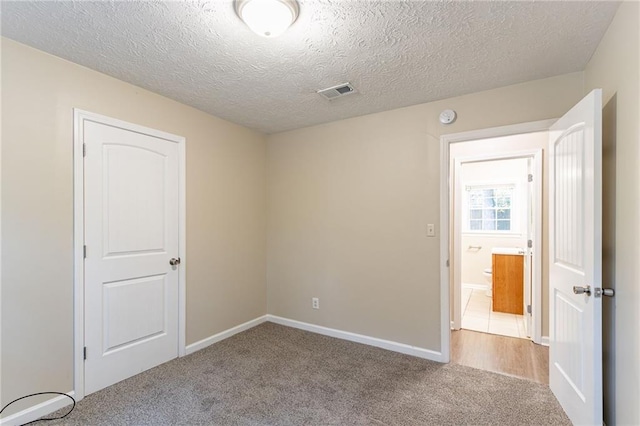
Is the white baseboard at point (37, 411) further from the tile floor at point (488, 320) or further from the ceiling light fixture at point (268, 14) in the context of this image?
the tile floor at point (488, 320)

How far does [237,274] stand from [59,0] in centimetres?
272

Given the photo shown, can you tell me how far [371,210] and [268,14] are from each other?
211 centimetres

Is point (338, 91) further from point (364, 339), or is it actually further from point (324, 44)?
point (364, 339)

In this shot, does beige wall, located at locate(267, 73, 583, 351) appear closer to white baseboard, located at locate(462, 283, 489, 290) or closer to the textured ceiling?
the textured ceiling

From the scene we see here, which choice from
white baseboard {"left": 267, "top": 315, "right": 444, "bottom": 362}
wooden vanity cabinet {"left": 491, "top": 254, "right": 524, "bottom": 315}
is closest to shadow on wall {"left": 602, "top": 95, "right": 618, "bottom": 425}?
white baseboard {"left": 267, "top": 315, "right": 444, "bottom": 362}

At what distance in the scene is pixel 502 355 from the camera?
2945 mm

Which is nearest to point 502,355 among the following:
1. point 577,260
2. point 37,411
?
point 577,260

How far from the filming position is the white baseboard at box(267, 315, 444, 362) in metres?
2.89

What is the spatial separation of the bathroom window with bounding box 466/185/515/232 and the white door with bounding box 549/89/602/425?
362 centimetres

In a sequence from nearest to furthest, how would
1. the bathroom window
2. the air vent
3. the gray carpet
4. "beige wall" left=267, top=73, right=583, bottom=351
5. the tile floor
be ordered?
the gray carpet < the air vent < "beige wall" left=267, top=73, right=583, bottom=351 < the tile floor < the bathroom window

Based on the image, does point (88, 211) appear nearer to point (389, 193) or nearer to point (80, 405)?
point (80, 405)

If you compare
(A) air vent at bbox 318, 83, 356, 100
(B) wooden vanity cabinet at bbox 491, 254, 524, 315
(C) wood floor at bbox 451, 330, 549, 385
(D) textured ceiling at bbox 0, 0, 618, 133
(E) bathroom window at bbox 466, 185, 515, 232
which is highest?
(D) textured ceiling at bbox 0, 0, 618, 133

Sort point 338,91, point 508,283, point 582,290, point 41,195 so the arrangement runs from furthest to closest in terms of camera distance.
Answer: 1. point 508,283
2. point 338,91
3. point 41,195
4. point 582,290

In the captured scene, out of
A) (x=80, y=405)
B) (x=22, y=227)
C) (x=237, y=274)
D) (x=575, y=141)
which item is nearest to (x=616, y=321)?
(x=575, y=141)
